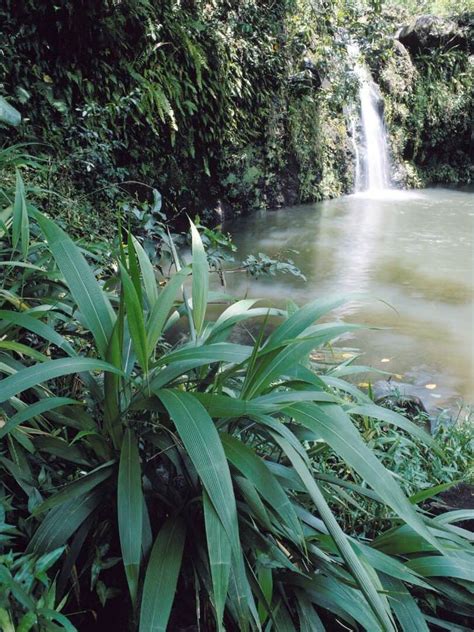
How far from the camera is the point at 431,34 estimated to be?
11.1 metres

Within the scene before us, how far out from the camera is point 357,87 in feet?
30.6

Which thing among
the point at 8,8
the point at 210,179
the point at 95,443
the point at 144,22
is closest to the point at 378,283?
the point at 210,179

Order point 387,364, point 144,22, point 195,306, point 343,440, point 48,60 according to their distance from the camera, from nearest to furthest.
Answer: point 343,440
point 195,306
point 387,364
point 48,60
point 144,22

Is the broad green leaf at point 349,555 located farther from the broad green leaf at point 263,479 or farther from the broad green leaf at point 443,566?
the broad green leaf at point 443,566

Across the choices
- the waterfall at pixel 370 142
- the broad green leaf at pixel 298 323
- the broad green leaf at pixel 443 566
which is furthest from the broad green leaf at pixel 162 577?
the waterfall at pixel 370 142

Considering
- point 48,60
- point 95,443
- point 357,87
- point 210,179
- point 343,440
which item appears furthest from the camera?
point 357,87

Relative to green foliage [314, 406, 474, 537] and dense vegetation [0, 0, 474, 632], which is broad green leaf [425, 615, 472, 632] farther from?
green foliage [314, 406, 474, 537]

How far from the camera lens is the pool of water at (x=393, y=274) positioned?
341cm

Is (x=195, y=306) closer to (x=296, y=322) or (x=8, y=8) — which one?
(x=296, y=322)

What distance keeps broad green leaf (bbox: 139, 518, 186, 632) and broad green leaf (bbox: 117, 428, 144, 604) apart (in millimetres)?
31

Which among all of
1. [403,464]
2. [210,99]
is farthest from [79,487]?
[210,99]

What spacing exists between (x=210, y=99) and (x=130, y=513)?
605cm

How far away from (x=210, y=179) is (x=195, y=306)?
18.8 ft

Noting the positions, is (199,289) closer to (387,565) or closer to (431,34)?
(387,565)
